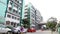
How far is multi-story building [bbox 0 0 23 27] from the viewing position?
3.82 meters

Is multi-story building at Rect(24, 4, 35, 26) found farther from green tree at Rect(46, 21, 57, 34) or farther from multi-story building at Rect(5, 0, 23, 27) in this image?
green tree at Rect(46, 21, 57, 34)

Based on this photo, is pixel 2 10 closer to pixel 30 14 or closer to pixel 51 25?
pixel 30 14

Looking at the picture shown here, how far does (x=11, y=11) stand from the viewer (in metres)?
4.11

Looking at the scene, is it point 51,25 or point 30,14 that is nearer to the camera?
point 51,25

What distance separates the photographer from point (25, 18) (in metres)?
4.38

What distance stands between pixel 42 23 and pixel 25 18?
0.54 meters

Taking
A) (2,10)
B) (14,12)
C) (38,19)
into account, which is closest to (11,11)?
(14,12)

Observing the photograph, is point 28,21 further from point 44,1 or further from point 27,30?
point 44,1

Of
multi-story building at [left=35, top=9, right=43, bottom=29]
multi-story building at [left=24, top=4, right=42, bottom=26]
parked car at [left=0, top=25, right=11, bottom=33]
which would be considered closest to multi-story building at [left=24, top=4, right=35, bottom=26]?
multi-story building at [left=24, top=4, right=42, bottom=26]

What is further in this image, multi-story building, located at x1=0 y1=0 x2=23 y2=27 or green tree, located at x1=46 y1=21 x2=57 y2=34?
green tree, located at x1=46 y1=21 x2=57 y2=34

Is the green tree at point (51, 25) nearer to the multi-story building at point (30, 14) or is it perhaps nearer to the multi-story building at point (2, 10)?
the multi-story building at point (30, 14)

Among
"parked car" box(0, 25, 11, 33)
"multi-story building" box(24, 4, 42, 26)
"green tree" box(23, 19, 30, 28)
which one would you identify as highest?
"multi-story building" box(24, 4, 42, 26)

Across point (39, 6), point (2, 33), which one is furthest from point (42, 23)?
point (2, 33)

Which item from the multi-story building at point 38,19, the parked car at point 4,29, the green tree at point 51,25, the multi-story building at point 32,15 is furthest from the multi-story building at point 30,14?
the parked car at point 4,29
